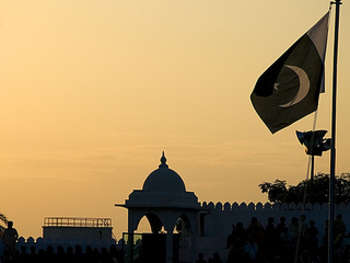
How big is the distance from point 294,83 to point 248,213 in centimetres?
1980

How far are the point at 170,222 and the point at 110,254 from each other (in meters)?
4.62

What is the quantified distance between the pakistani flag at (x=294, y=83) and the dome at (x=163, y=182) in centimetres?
1838

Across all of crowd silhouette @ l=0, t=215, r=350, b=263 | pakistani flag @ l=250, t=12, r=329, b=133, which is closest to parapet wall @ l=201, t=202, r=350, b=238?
crowd silhouette @ l=0, t=215, r=350, b=263

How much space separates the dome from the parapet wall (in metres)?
2.03

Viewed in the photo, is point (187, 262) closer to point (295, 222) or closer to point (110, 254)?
point (110, 254)

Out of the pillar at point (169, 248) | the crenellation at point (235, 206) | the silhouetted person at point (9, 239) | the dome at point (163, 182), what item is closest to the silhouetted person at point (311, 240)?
the pillar at point (169, 248)

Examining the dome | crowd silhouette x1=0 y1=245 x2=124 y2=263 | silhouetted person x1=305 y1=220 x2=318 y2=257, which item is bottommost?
crowd silhouette x1=0 y1=245 x2=124 y2=263

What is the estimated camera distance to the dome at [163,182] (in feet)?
135

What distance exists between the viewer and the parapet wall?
39625 mm

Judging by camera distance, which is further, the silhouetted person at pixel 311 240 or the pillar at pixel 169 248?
the pillar at pixel 169 248

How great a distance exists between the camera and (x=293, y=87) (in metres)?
22.7

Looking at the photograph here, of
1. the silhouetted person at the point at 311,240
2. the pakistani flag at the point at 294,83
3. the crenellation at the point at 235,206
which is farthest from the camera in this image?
the crenellation at the point at 235,206

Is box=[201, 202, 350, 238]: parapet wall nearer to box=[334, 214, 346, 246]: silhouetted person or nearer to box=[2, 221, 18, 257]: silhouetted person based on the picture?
box=[334, 214, 346, 246]: silhouetted person

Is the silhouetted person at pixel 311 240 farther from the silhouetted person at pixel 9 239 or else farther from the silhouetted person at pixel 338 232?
the silhouetted person at pixel 9 239
